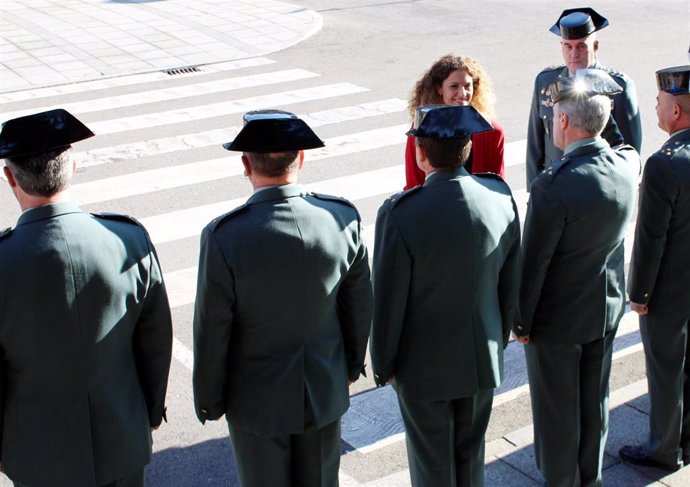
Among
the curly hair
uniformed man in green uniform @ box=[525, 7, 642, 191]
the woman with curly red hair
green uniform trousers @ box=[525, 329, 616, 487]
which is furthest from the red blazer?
green uniform trousers @ box=[525, 329, 616, 487]

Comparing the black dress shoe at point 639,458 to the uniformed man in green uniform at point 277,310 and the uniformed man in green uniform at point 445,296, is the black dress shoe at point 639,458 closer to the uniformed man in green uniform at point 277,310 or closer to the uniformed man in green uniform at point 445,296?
the uniformed man in green uniform at point 445,296

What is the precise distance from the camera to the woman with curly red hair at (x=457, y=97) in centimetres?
593

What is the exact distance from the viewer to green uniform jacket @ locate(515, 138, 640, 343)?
4441mm

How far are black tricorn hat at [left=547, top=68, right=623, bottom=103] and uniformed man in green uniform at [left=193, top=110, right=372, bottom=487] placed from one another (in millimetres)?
1191

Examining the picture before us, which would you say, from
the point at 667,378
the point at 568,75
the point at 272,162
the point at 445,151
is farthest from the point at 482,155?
the point at 272,162

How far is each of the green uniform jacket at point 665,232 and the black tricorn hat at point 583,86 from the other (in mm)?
446

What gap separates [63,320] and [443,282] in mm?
1570

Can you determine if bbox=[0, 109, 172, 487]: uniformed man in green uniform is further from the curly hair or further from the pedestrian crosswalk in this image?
the curly hair

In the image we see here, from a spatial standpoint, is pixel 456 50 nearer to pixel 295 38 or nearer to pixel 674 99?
pixel 295 38

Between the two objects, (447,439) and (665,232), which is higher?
(665,232)

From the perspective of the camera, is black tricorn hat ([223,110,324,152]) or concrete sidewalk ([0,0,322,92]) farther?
concrete sidewalk ([0,0,322,92])

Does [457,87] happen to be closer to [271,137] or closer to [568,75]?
[568,75]

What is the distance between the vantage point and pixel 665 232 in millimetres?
4910

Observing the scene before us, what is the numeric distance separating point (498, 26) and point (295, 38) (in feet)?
12.5
